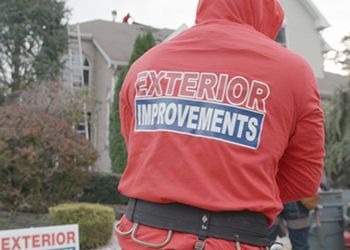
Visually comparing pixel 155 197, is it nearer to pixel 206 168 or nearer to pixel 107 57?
pixel 206 168

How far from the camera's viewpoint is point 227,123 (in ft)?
7.20

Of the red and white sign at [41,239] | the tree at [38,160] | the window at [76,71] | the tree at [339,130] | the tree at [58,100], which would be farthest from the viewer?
the window at [76,71]

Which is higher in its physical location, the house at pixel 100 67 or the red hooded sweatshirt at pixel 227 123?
the red hooded sweatshirt at pixel 227 123

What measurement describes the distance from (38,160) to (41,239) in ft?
20.3

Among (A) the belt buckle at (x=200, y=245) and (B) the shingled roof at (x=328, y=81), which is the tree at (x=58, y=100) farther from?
(A) the belt buckle at (x=200, y=245)

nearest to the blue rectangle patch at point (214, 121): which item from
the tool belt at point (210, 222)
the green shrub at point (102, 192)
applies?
the tool belt at point (210, 222)

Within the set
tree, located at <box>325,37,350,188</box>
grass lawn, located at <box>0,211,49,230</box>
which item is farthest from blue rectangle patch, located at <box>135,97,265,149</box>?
tree, located at <box>325,37,350,188</box>

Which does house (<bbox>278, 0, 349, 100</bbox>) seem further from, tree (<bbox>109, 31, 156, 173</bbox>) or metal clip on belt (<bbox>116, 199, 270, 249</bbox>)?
metal clip on belt (<bbox>116, 199, 270, 249</bbox>)

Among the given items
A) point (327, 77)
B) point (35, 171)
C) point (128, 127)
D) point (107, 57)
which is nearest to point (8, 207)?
point (35, 171)

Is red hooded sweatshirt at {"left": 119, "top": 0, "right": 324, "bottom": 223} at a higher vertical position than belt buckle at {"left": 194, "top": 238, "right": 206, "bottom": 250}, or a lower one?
higher

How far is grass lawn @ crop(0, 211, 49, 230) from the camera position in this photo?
1166 centimetres

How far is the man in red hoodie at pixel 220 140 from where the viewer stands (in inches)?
84.7

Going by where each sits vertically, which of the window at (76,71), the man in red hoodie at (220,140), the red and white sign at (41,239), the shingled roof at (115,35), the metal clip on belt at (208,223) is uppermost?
the man in red hoodie at (220,140)

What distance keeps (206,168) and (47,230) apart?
157 inches
